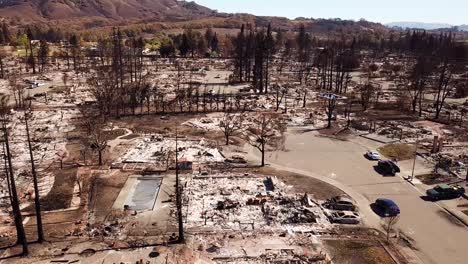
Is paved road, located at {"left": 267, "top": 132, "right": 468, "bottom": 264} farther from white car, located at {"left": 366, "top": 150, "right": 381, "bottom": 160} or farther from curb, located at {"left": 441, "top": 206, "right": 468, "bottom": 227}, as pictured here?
white car, located at {"left": 366, "top": 150, "right": 381, "bottom": 160}

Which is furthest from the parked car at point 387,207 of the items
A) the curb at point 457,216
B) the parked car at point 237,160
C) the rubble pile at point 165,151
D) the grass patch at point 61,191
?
the grass patch at point 61,191

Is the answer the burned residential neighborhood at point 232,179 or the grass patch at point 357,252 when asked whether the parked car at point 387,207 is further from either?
the grass patch at point 357,252

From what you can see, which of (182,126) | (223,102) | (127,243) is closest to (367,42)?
(223,102)

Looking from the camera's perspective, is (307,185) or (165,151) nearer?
(307,185)

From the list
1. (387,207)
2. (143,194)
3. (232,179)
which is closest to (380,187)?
(387,207)

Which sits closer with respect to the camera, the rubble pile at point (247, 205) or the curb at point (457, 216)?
the rubble pile at point (247, 205)

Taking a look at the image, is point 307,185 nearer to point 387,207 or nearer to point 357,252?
point 387,207

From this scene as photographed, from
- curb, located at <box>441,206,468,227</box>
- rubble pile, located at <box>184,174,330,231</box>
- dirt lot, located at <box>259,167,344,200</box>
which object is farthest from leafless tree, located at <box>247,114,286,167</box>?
curb, located at <box>441,206,468,227</box>
